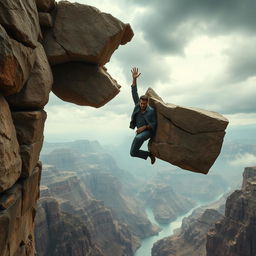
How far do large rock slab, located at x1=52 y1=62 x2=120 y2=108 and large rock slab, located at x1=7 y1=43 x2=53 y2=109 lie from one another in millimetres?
2089

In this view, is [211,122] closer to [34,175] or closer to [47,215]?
[34,175]

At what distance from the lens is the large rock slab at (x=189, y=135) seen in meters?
13.2

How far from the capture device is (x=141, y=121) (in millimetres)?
14281

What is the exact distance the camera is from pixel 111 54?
48.9ft

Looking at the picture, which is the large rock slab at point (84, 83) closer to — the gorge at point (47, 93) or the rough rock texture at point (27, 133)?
the gorge at point (47, 93)

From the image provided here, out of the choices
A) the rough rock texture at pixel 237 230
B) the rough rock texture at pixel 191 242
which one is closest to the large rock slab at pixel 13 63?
the rough rock texture at pixel 237 230

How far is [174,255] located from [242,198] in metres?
61.4

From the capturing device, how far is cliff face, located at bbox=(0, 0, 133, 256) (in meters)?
9.38

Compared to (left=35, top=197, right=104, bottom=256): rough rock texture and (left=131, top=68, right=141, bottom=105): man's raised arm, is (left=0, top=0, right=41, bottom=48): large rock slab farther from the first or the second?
(left=35, top=197, right=104, bottom=256): rough rock texture

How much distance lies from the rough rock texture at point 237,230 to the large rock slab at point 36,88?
3811 inches

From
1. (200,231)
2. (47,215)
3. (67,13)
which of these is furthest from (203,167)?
(200,231)

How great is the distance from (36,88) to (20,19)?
289cm

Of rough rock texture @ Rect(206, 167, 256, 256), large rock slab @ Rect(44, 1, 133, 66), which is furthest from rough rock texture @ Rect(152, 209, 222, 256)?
large rock slab @ Rect(44, 1, 133, 66)

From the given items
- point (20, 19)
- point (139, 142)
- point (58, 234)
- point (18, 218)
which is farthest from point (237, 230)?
point (20, 19)
